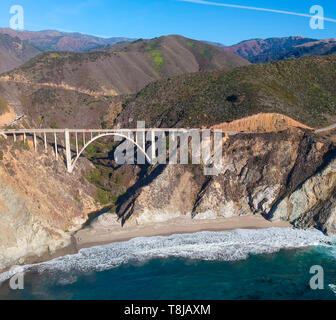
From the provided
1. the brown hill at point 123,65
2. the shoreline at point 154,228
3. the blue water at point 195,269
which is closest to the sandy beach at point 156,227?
the shoreline at point 154,228

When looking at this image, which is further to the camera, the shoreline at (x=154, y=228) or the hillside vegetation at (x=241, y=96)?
the hillside vegetation at (x=241, y=96)

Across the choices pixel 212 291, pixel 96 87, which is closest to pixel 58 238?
pixel 212 291

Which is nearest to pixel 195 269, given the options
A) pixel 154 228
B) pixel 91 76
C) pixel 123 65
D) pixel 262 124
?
pixel 154 228
